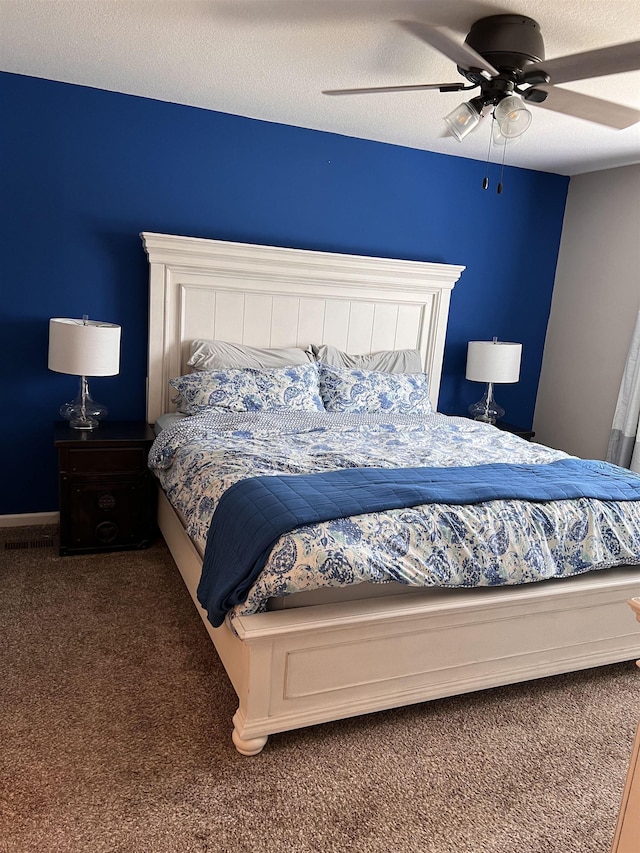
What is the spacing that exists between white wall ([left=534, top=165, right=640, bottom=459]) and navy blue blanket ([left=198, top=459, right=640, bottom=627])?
1929mm

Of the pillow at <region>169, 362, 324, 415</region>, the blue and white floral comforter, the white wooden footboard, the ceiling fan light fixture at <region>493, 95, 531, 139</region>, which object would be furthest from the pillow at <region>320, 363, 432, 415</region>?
the ceiling fan light fixture at <region>493, 95, 531, 139</region>

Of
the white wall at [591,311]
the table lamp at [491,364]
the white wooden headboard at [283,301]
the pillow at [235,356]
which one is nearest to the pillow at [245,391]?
the pillow at [235,356]

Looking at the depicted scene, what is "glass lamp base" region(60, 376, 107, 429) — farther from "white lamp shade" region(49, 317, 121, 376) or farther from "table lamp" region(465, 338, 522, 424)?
"table lamp" region(465, 338, 522, 424)

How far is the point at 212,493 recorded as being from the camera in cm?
242

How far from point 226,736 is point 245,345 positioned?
2.36 meters

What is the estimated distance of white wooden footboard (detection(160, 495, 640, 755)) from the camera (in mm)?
1965

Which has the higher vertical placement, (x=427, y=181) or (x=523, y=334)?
(x=427, y=181)

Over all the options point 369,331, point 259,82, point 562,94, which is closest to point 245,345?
point 369,331

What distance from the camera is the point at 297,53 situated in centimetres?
267

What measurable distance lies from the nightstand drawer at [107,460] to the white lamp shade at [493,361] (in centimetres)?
228

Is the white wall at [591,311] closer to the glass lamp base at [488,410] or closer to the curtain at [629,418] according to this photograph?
the curtain at [629,418]

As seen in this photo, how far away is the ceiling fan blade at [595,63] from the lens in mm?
1899

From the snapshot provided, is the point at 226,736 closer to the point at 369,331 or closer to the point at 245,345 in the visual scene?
the point at 245,345

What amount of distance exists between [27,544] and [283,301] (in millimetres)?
2012
